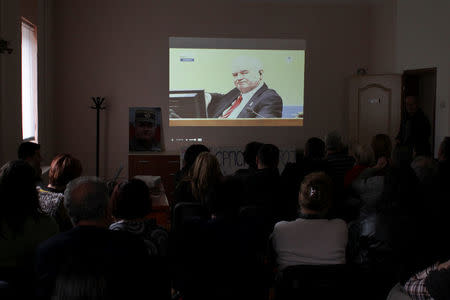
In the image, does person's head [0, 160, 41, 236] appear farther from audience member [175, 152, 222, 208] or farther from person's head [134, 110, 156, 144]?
person's head [134, 110, 156, 144]

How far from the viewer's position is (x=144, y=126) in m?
7.31

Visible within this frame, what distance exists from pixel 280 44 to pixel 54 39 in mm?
3352

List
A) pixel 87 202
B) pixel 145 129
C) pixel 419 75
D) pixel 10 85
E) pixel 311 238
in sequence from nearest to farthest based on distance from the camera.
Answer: pixel 87 202
pixel 311 238
pixel 10 85
pixel 419 75
pixel 145 129

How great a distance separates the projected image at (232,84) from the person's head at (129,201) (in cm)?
541

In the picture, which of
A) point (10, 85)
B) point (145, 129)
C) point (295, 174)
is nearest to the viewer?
point (295, 174)

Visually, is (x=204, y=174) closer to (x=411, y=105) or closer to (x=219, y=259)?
(x=219, y=259)

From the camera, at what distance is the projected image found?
7.40 meters

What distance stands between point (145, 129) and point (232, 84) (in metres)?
1.48

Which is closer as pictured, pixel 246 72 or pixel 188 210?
pixel 188 210

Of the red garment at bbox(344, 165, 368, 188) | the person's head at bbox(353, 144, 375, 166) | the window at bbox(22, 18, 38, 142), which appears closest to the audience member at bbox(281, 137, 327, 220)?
the red garment at bbox(344, 165, 368, 188)

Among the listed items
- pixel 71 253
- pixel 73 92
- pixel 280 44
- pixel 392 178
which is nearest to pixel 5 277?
pixel 71 253

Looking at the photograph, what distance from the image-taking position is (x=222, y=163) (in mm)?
7020

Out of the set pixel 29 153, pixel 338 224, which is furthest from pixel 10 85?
pixel 338 224

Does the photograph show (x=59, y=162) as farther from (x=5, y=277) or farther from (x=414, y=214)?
(x=414, y=214)
